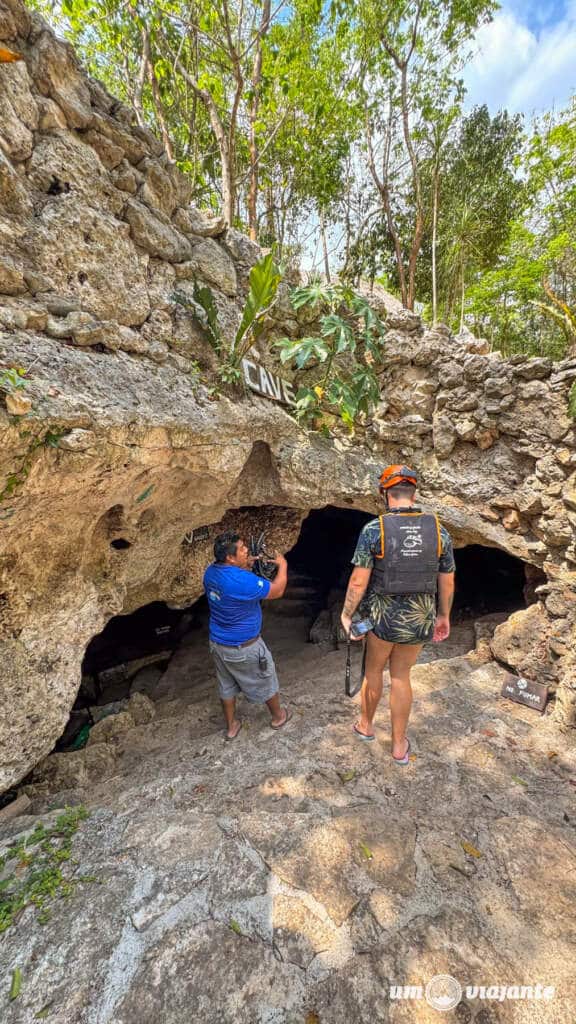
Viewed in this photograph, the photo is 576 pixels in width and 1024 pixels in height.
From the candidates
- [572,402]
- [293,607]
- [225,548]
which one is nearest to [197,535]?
[225,548]

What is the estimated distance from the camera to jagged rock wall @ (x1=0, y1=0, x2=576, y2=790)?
220cm

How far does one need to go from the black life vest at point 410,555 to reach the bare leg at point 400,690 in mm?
390

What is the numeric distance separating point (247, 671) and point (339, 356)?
334cm

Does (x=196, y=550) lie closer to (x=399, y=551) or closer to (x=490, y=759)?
(x=399, y=551)

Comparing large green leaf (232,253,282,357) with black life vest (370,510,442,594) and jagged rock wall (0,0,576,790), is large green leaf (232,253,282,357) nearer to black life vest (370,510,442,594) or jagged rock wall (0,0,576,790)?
jagged rock wall (0,0,576,790)

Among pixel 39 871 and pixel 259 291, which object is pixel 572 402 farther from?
pixel 39 871

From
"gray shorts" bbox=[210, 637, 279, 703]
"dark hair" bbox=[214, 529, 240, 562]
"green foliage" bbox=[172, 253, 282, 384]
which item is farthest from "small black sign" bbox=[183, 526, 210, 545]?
"green foliage" bbox=[172, 253, 282, 384]

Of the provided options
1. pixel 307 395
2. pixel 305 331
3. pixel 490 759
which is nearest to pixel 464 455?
pixel 307 395

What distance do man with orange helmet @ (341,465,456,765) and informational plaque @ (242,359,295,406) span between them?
5.48 feet

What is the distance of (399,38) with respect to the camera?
21.0 ft

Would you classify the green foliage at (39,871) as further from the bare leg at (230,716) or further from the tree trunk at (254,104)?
the tree trunk at (254,104)

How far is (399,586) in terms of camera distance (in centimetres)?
212

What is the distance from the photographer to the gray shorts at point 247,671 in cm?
271
